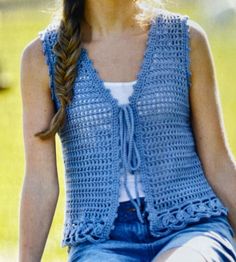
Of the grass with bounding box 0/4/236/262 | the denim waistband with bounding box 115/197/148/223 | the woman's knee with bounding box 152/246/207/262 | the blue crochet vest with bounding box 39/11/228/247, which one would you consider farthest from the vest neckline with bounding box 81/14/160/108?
the grass with bounding box 0/4/236/262

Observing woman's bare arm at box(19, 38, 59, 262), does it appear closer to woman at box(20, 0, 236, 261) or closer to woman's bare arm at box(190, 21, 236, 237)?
woman at box(20, 0, 236, 261)

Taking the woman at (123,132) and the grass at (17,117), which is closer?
the woman at (123,132)

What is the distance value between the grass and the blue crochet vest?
151 centimetres

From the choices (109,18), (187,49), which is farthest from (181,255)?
(109,18)

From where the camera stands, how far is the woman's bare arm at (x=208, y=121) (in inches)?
135

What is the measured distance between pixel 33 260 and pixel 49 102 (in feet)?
1.47

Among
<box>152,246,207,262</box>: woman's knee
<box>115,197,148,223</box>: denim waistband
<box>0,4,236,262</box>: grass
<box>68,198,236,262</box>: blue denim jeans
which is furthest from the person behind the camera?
<box>0,4,236,262</box>: grass

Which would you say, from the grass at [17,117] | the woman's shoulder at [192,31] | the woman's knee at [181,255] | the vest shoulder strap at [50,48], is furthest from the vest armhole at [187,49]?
the grass at [17,117]

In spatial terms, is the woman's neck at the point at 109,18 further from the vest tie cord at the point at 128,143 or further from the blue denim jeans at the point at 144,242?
the blue denim jeans at the point at 144,242

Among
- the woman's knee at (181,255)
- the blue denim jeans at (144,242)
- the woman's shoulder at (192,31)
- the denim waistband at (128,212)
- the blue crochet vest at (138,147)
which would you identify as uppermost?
the woman's shoulder at (192,31)

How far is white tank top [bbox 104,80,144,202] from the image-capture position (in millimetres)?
3312

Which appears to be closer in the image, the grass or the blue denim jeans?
the blue denim jeans

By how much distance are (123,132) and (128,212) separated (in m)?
0.23

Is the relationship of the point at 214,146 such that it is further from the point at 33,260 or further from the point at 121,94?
the point at 33,260
